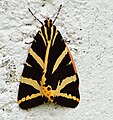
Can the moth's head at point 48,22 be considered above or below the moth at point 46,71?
above

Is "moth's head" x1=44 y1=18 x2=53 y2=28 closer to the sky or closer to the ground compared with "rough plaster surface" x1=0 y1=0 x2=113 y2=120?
closer to the sky

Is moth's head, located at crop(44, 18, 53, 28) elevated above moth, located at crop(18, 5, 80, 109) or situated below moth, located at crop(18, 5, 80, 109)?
above

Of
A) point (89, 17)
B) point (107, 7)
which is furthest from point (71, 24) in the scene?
point (107, 7)

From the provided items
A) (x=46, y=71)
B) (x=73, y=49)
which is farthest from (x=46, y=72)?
(x=73, y=49)

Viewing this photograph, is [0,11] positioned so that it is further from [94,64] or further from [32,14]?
[94,64]

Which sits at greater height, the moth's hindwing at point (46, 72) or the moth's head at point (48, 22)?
the moth's head at point (48, 22)
